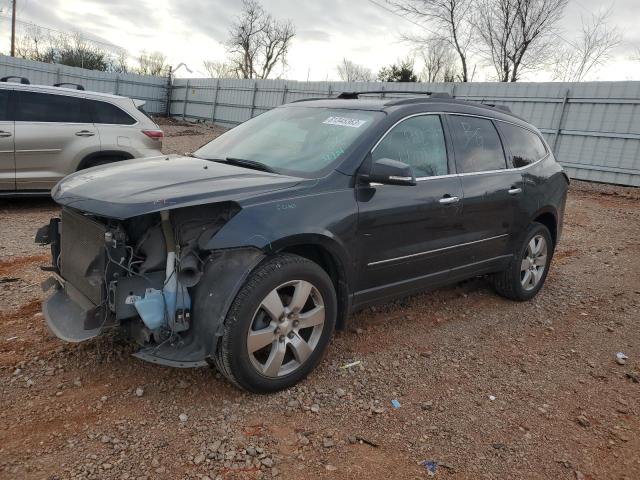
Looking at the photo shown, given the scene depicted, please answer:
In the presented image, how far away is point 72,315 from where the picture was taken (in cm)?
308

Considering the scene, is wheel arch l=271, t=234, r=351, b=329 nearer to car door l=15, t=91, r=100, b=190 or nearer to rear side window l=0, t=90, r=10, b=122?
car door l=15, t=91, r=100, b=190

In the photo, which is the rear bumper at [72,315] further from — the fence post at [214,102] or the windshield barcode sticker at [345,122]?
the fence post at [214,102]

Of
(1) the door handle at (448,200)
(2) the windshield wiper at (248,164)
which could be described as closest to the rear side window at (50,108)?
(2) the windshield wiper at (248,164)

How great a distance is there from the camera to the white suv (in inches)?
269

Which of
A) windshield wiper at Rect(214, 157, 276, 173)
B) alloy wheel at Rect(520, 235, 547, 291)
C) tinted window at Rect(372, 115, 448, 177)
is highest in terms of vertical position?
tinted window at Rect(372, 115, 448, 177)

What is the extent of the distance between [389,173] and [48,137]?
→ 5.64 meters

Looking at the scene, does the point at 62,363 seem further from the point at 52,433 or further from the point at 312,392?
the point at 312,392

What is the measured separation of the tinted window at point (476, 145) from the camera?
164 inches

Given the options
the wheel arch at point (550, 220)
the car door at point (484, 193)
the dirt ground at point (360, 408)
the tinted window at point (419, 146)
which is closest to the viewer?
the dirt ground at point (360, 408)

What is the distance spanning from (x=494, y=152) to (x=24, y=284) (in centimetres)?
425

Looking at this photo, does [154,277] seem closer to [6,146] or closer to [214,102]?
[6,146]

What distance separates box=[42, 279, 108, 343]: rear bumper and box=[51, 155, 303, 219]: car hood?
56 cm

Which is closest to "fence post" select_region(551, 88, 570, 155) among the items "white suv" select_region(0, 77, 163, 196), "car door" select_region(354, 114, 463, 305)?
"white suv" select_region(0, 77, 163, 196)

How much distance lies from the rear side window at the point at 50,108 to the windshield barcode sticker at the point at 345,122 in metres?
4.92
